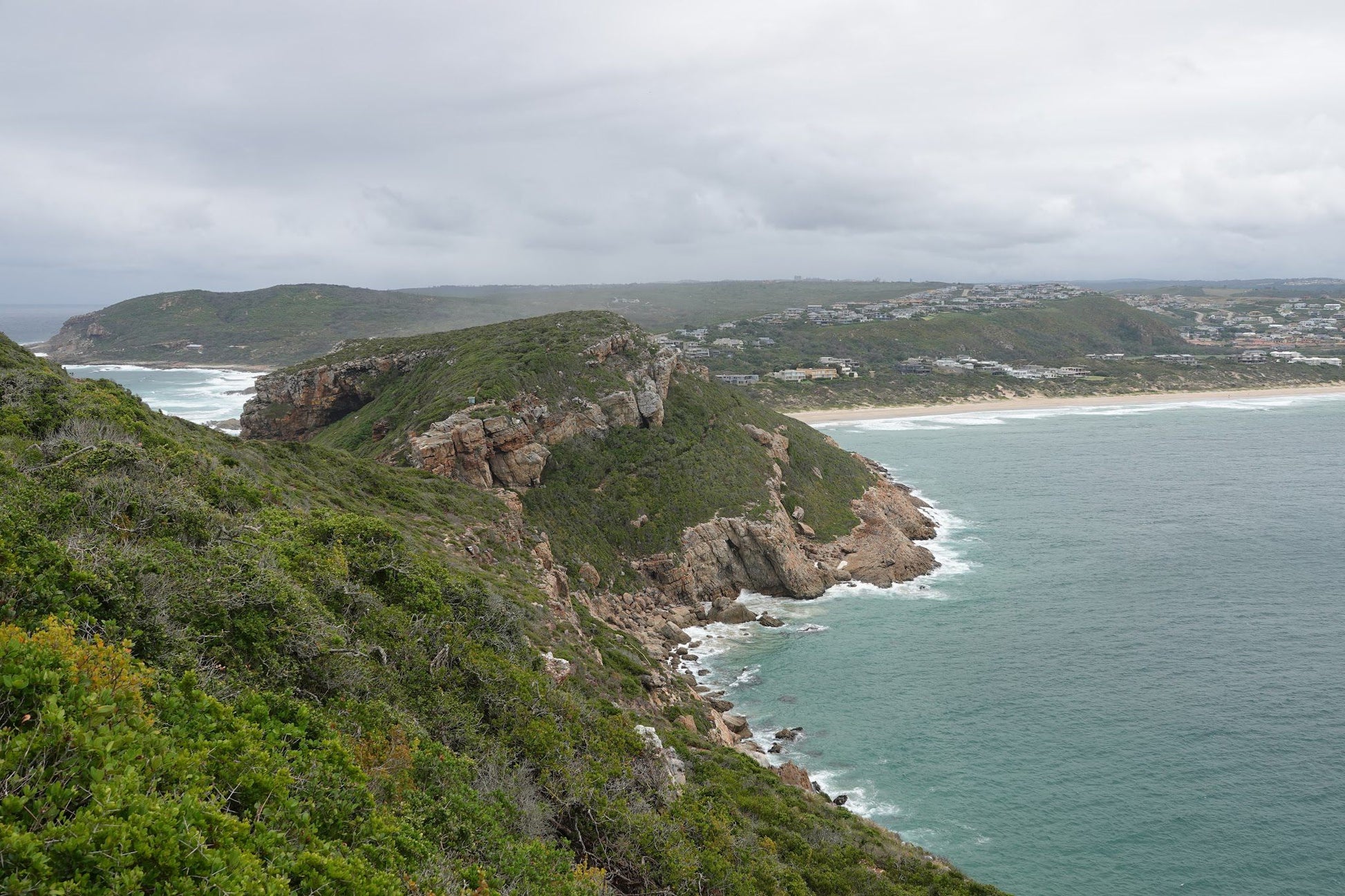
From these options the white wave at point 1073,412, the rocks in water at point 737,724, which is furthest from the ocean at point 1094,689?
the white wave at point 1073,412

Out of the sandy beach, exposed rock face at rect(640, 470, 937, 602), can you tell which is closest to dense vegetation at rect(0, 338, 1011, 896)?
exposed rock face at rect(640, 470, 937, 602)

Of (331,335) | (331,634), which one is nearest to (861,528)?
(331,634)

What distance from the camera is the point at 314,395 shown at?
5631 centimetres

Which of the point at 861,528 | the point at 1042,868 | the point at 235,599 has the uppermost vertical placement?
the point at 235,599

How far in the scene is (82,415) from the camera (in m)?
18.2

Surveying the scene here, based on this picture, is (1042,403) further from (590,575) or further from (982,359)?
(590,575)

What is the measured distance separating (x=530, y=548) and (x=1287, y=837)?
92.7 feet

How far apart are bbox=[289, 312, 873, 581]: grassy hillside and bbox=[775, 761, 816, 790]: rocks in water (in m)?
17.2

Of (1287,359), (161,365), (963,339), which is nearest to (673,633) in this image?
(963,339)

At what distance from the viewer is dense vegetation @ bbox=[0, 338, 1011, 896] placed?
270 inches

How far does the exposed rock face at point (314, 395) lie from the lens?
5531 centimetres

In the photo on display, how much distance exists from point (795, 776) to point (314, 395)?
46513 mm

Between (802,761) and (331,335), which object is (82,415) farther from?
(331,335)

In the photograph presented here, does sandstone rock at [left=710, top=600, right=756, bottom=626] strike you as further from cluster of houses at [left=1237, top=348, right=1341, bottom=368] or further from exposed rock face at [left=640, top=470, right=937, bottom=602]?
cluster of houses at [left=1237, top=348, right=1341, bottom=368]
